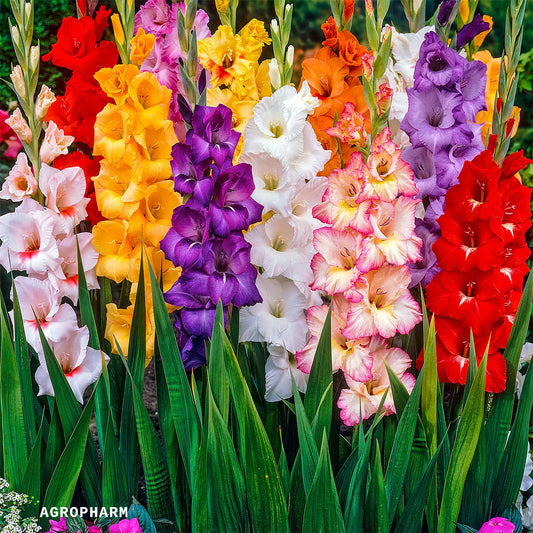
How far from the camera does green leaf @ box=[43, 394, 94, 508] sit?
1766mm


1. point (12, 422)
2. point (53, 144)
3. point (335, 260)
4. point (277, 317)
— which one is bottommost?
point (12, 422)

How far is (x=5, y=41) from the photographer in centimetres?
336

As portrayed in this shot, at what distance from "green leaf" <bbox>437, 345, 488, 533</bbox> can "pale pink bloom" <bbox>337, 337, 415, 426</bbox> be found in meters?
0.18

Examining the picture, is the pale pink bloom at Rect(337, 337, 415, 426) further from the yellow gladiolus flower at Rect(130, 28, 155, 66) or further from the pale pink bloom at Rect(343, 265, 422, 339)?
the yellow gladiolus flower at Rect(130, 28, 155, 66)

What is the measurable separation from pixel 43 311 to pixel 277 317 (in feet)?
2.31

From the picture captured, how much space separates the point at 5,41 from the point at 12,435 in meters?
2.27

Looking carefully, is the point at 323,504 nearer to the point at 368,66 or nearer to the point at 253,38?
the point at 368,66

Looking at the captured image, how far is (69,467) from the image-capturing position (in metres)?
1.80

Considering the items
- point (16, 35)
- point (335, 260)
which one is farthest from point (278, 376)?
point (16, 35)

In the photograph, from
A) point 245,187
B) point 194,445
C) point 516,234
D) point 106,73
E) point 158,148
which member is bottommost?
point 194,445

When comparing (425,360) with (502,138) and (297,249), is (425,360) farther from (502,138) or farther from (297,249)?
(502,138)

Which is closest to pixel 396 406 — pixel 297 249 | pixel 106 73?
pixel 297 249

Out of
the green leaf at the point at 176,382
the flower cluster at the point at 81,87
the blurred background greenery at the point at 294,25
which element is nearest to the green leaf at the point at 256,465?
the green leaf at the point at 176,382

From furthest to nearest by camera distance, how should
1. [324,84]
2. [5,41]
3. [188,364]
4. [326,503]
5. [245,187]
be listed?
1. [5,41]
2. [324,84]
3. [188,364]
4. [245,187]
5. [326,503]
